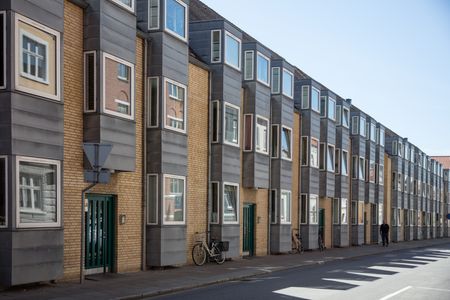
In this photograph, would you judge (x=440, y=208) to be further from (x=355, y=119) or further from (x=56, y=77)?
(x=56, y=77)

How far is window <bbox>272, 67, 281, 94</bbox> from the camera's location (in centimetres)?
2975

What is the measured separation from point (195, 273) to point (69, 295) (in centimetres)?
623

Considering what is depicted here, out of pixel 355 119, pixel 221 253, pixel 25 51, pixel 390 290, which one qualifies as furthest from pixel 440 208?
pixel 25 51

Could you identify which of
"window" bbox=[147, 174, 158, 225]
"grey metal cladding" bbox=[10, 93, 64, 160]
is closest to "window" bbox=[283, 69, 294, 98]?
"window" bbox=[147, 174, 158, 225]

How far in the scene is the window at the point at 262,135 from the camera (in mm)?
27078

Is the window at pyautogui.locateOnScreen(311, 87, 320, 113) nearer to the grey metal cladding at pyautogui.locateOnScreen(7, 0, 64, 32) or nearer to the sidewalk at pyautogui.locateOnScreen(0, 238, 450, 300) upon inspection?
the sidewalk at pyautogui.locateOnScreen(0, 238, 450, 300)

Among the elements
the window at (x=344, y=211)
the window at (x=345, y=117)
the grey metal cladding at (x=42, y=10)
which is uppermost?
the window at (x=345, y=117)

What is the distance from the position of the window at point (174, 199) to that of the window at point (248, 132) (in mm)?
6301

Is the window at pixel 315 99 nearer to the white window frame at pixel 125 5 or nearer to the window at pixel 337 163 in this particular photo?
the window at pixel 337 163

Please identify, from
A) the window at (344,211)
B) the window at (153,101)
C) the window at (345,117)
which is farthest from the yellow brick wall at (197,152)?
the window at (345,117)

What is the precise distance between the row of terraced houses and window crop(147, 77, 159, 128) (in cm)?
4

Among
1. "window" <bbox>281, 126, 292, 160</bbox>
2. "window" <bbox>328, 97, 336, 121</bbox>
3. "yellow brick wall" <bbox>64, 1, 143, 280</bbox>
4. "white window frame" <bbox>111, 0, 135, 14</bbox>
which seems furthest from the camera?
"window" <bbox>328, 97, 336, 121</bbox>

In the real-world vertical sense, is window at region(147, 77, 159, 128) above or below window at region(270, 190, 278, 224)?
above

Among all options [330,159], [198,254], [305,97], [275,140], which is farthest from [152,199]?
[330,159]
